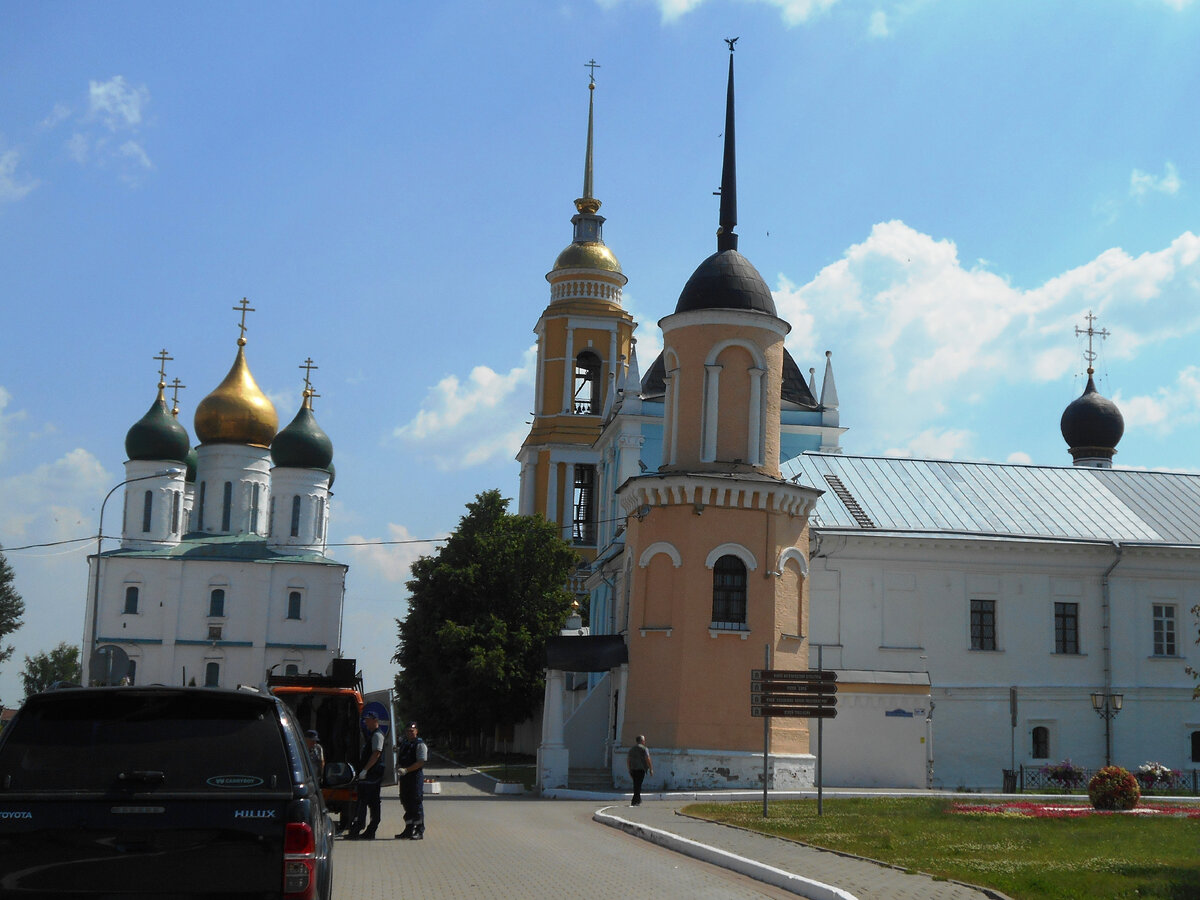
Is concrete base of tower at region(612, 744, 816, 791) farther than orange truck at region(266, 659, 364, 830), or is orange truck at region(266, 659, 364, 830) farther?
concrete base of tower at region(612, 744, 816, 791)

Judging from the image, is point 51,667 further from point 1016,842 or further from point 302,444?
point 1016,842

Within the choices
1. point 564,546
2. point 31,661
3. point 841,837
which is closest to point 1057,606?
point 564,546

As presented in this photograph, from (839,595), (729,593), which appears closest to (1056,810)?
(729,593)

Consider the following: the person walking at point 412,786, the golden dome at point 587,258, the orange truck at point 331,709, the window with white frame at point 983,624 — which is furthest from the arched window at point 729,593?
the golden dome at point 587,258

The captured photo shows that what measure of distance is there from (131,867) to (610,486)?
138 feet

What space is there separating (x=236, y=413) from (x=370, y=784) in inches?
2297

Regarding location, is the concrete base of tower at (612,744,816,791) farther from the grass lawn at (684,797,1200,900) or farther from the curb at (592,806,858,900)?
the curb at (592,806,858,900)

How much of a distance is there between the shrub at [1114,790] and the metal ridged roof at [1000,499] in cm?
1541

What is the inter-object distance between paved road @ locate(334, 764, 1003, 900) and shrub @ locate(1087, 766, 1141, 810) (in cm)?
701

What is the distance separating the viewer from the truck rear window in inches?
281

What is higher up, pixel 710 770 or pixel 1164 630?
pixel 1164 630

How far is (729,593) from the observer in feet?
106

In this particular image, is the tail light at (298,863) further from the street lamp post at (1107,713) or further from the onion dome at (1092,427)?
the onion dome at (1092,427)

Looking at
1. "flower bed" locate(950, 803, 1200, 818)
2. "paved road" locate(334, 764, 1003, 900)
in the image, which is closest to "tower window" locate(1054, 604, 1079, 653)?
"flower bed" locate(950, 803, 1200, 818)
